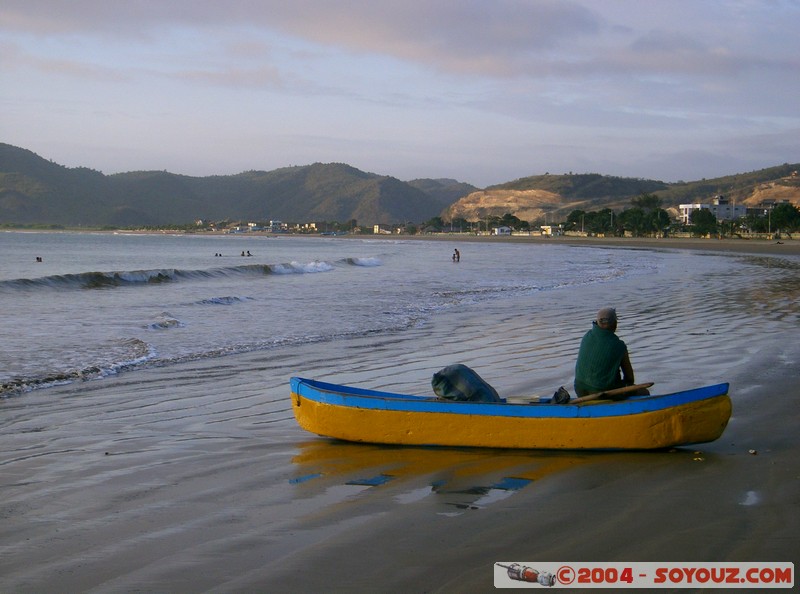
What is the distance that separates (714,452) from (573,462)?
133 centimetres

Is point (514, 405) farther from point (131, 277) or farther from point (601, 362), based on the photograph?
point (131, 277)

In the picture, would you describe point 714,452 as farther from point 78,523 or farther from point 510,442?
point 78,523

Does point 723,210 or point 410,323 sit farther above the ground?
point 723,210

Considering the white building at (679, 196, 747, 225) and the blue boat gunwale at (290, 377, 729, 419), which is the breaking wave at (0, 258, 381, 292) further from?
the white building at (679, 196, 747, 225)

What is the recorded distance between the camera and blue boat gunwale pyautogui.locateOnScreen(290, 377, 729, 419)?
7180mm

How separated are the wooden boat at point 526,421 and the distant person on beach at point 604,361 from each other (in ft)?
1.17

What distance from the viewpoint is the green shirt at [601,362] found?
25.6 ft

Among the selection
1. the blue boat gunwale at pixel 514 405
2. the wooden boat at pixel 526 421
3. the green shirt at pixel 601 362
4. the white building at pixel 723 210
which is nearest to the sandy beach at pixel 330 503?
the wooden boat at pixel 526 421

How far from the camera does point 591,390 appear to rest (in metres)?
7.85

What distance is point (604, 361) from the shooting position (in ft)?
25.7

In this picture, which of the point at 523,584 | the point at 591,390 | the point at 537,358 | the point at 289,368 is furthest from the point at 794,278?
the point at 523,584

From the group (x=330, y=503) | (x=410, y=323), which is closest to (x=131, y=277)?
(x=410, y=323)

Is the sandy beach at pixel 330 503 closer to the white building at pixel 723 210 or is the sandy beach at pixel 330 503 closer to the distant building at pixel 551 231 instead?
the distant building at pixel 551 231

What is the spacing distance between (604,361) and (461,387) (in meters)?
1.39
